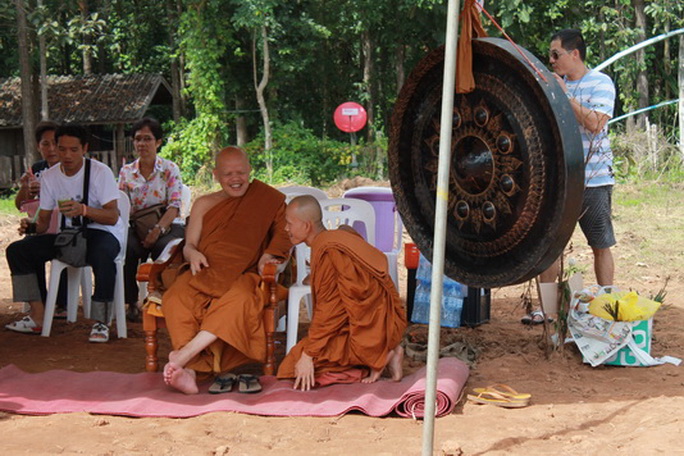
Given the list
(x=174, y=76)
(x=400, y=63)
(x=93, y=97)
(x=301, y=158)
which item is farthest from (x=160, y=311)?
(x=174, y=76)

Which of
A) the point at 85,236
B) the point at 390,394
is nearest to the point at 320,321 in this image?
the point at 390,394

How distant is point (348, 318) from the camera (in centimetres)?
432

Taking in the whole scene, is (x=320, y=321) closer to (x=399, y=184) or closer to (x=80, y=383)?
(x=399, y=184)

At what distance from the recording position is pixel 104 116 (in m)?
20.0

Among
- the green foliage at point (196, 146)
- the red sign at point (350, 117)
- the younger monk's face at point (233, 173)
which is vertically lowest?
the younger monk's face at point (233, 173)

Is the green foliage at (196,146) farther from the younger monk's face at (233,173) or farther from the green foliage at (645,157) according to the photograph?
the younger monk's face at (233,173)

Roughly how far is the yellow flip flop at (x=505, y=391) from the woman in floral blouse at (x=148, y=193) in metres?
2.80

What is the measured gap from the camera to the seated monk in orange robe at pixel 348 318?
168 inches

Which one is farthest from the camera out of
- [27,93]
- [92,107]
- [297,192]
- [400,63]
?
[92,107]

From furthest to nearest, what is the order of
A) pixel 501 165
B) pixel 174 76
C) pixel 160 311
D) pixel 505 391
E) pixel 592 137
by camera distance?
pixel 174 76, pixel 160 311, pixel 592 137, pixel 505 391, pixel 501 165

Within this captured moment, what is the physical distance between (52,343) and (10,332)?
0.48 metres

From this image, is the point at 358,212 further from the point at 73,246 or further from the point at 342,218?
the point at 73,246

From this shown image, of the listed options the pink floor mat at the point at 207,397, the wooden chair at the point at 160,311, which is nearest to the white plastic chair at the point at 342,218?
the wooden chair at the point at 160,311

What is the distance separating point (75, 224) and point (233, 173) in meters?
1.38
